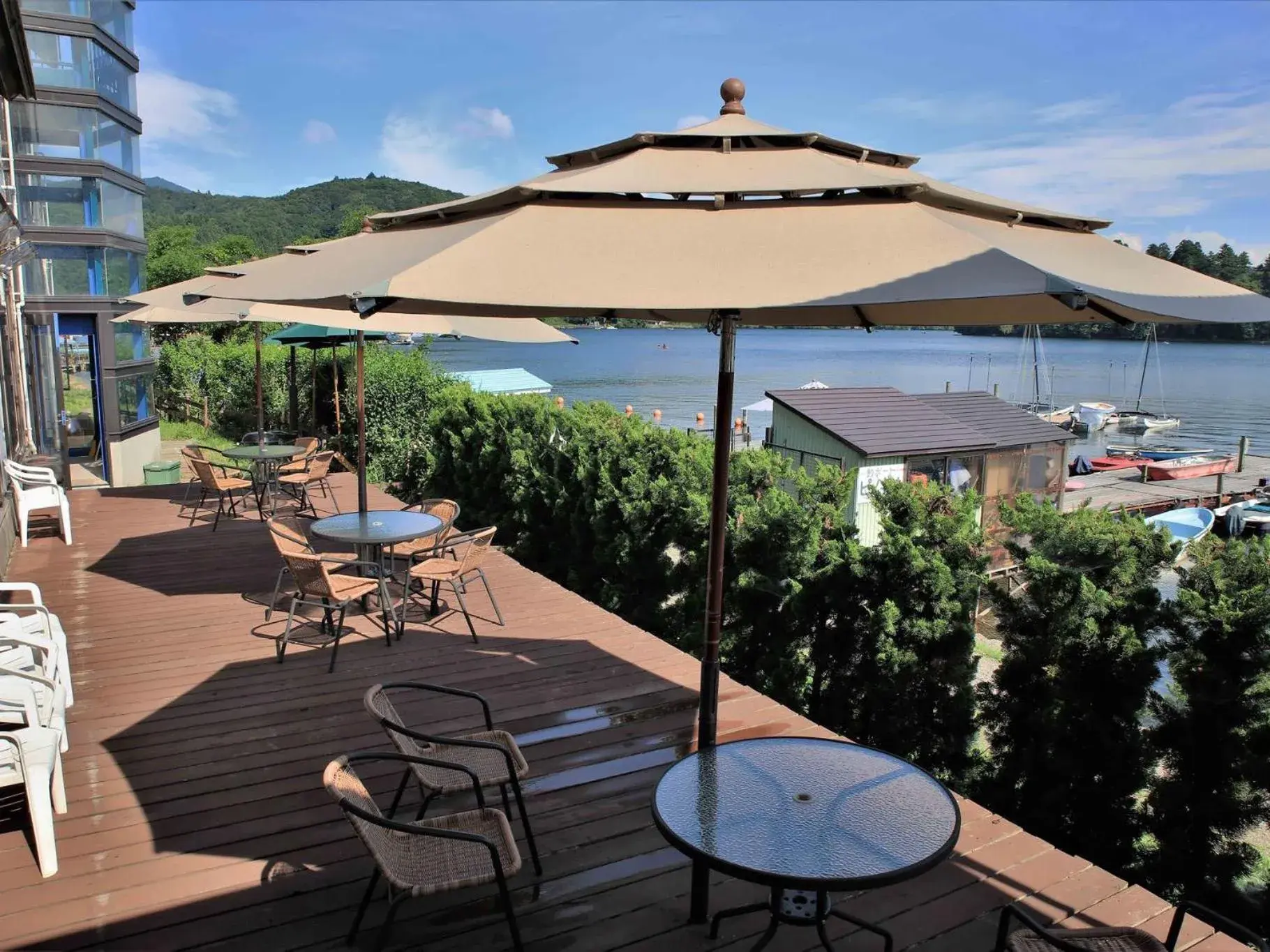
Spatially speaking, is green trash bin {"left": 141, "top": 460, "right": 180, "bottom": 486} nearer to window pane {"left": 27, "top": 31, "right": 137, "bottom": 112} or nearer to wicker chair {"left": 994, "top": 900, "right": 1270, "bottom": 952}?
window pane {"left": 27, "top": 31, "right": 137, "bottom": 112}

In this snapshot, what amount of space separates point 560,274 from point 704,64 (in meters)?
32.0

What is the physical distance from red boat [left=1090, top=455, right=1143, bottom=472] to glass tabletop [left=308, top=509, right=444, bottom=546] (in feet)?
118

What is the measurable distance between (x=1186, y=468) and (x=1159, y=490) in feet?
15.1

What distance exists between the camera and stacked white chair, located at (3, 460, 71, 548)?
760 centimetres

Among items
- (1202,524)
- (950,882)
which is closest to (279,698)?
(950,882)

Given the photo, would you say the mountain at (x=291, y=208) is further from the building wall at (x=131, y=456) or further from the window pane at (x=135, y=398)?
the building wall at (x=131, y=456)

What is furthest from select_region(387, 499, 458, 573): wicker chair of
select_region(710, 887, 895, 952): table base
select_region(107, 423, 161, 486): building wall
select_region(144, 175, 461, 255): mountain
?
select_region(144, 175, 461, 255): mountain

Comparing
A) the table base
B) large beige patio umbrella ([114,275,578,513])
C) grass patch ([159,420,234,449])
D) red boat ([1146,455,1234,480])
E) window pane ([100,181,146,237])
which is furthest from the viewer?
red boat ([1146,455,1234,480])

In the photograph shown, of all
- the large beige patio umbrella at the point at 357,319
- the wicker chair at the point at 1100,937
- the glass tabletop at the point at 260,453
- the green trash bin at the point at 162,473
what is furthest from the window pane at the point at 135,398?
the wicker chair at the point at 1100,937

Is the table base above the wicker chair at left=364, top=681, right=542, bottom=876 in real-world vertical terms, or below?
below

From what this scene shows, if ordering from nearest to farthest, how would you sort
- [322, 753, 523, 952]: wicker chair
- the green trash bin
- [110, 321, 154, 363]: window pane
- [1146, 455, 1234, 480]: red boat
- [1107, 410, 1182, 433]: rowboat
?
1. [322, 753, 523, 952]: wicker chair
2. the green trash bin
3. [110, 321, 154, 363]: window pane
4. [1146, 455, 1234, 480]: red boat
5. [1107, 410, 1182, 433]: rowboat

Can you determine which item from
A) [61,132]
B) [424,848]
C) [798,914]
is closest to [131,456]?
[61,132]

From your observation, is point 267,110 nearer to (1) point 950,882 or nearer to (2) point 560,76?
(2) point 560,76

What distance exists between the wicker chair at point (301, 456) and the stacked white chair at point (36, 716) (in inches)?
A: 185
